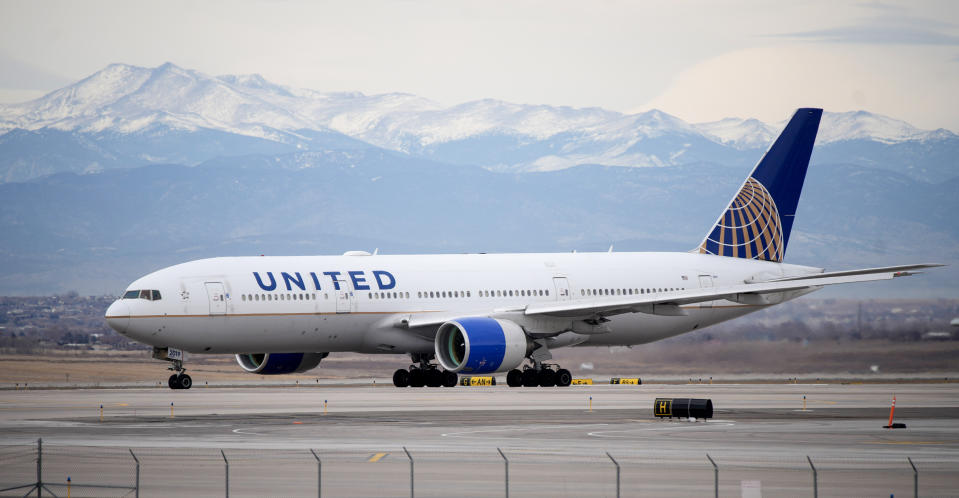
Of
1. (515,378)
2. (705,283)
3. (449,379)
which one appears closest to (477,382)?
(515,378)

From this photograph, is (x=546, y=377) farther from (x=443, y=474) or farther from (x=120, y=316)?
(x=443, y=474)

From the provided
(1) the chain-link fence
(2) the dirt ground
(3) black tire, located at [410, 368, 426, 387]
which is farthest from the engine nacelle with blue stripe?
(2) the dirt ground

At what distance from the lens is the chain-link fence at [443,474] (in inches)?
861

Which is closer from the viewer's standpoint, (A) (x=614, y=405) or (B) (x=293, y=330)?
(A) (x=614, y=405)

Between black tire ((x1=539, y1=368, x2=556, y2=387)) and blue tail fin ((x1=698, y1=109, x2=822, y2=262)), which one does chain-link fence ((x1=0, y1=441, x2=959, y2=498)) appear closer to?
black tire ((x1=539, y1=368, x2=556, y2=387))

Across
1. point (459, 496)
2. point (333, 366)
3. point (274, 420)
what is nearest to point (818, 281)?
point (274, 420)

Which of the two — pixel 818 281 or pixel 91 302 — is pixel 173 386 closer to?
pixel 818 281

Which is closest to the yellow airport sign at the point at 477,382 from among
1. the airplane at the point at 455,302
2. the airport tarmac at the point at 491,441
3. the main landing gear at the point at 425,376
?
the main landing gear at the point at 425,376

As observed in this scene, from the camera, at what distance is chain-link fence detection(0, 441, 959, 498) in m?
21.9

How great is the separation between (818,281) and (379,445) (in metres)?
25.2

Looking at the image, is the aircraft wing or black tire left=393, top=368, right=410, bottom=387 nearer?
the aircraft wing

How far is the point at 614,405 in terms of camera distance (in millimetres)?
41625

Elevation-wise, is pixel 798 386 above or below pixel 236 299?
below

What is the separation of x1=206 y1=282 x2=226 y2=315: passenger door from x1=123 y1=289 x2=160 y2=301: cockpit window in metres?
1.68
